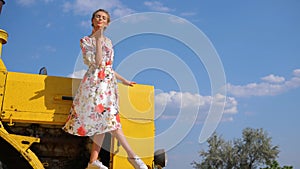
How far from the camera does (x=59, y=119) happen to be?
4.49 m

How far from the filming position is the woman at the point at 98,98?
11.7ft

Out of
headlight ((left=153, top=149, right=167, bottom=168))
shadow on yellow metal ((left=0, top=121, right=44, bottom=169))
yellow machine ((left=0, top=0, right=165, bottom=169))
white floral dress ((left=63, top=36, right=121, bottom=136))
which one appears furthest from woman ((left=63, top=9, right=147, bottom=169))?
headlight ((left=153, top=149, right=167, bottom=168))

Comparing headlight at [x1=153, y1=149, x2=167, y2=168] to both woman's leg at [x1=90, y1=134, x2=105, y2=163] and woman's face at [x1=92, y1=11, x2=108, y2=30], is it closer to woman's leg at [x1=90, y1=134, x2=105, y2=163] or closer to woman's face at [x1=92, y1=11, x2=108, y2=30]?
woman's leg at [x1=90, y1=134, x2=105, y2=163]

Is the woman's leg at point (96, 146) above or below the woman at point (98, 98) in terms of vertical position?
below

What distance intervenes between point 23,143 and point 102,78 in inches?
45.5

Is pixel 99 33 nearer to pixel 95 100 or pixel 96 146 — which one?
pixel 95 100

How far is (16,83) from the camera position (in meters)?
4.45

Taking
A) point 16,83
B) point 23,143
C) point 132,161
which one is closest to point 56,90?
point 16,83

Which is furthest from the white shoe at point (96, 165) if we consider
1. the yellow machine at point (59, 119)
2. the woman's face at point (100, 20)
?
the woman's face at point (100, 20)

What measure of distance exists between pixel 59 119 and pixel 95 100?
3.61 ft

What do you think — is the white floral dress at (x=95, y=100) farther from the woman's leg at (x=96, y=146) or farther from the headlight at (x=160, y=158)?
the headlight at (x=160, y=158)

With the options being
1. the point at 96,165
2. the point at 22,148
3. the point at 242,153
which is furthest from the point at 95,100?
the point at 242,153

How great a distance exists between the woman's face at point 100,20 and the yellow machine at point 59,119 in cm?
101

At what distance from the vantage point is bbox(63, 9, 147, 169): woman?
11.7 feet
